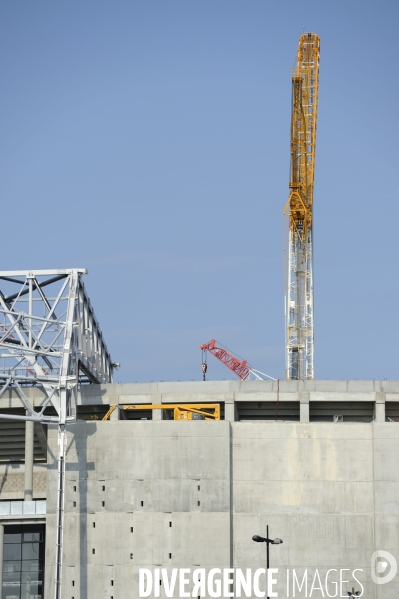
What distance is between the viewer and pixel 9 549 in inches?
5098

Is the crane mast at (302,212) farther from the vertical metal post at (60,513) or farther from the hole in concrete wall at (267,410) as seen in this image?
the vertical metal post at (60,513)

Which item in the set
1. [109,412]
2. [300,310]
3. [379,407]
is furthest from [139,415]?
[300,310]

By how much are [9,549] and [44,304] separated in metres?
26.5

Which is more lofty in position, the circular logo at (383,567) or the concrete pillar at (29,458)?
the concrete pillar at (29,458)

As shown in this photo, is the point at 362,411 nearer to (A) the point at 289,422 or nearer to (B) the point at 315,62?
(A) the point at 289,422

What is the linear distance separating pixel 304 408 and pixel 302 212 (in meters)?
54.0

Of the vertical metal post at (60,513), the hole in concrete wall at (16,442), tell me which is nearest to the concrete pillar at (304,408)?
the hole in concrete wall at (16,442)

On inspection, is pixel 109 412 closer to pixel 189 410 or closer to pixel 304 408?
pixel 189 410

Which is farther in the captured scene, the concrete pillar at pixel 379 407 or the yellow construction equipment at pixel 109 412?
the concrete pillar at pixel 379 407

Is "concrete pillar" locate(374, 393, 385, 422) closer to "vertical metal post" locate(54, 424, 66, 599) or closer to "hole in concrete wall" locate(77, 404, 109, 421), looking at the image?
"hole in concrete wall" locate(77, 404, 109, 421)

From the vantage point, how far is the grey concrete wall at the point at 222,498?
12106 centimetres

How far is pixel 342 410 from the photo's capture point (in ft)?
435

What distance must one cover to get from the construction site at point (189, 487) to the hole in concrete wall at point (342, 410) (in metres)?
1.61

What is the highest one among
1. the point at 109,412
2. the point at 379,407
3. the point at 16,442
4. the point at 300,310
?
the point at 300,310
